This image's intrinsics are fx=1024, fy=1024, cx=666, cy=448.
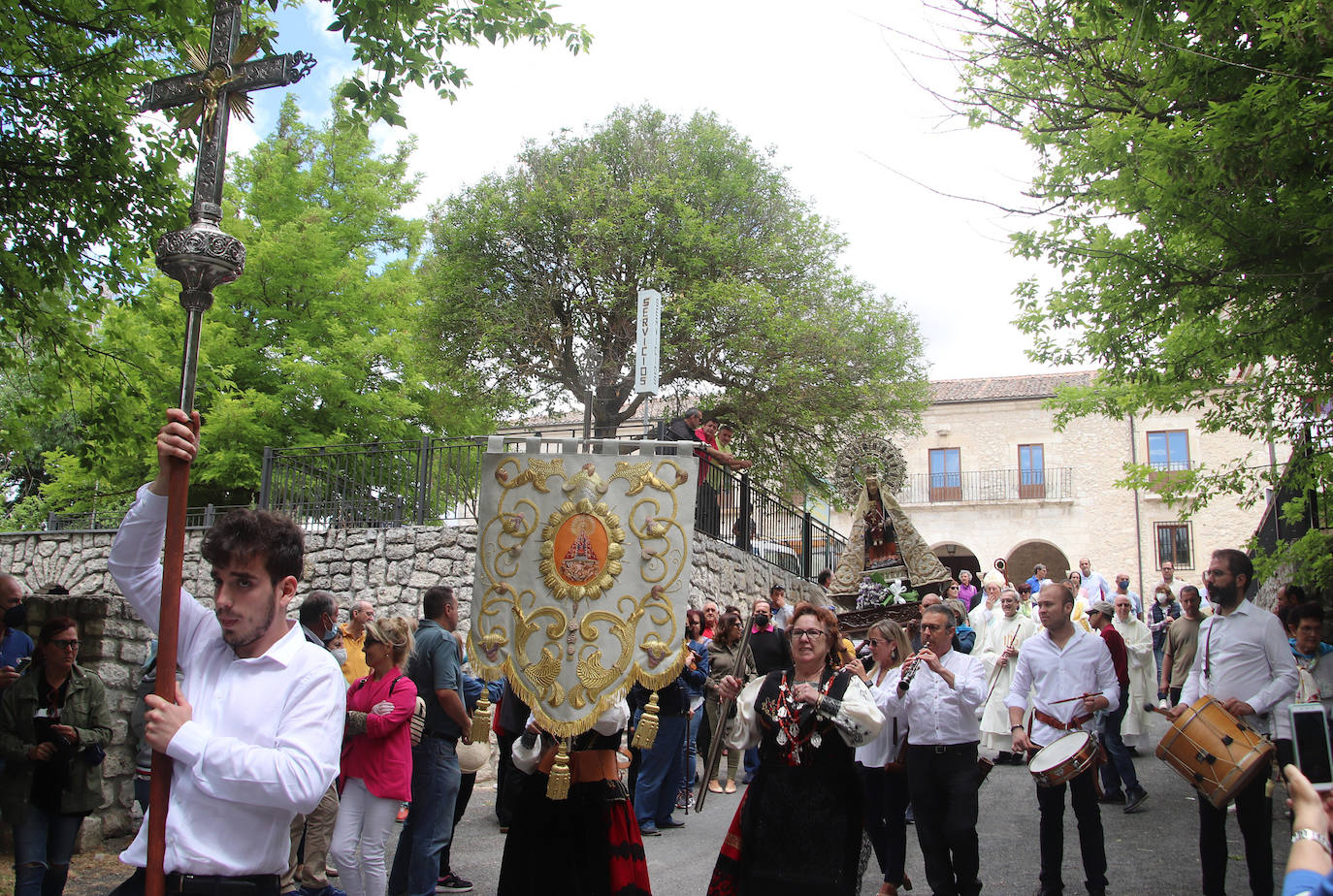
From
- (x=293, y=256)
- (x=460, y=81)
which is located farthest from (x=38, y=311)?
(x=293, y=256)

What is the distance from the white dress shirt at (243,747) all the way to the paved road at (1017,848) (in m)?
4.58

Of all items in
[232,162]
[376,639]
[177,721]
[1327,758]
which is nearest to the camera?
[1327,758]

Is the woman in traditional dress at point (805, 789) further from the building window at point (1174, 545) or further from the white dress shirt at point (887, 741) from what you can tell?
the building window at point (1174, 545)

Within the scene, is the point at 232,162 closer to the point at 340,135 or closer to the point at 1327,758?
the point at 340,135

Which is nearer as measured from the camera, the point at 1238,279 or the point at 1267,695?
the point at 1267,695

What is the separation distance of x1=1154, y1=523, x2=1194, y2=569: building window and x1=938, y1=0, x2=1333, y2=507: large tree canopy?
3083 centimetres

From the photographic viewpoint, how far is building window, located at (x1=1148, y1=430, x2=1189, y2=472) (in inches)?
1494

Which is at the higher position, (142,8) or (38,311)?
(142,8)

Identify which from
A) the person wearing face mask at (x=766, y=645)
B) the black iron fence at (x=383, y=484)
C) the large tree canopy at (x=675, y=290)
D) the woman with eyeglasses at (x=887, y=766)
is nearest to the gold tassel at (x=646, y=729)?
the woman with eyeglasses at (x=887, y=766)

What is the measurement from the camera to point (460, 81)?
26.1 ft

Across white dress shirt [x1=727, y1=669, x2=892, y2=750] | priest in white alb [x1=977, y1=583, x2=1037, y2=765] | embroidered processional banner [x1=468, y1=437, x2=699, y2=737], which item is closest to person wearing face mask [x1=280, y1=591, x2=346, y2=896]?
embroidered processional banner [x1=468, y1=437, x2=699, y2=737]

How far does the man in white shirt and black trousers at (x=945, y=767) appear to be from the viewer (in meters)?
6.23

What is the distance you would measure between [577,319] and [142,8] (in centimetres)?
1502

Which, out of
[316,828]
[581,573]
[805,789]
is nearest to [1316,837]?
[805,789]
